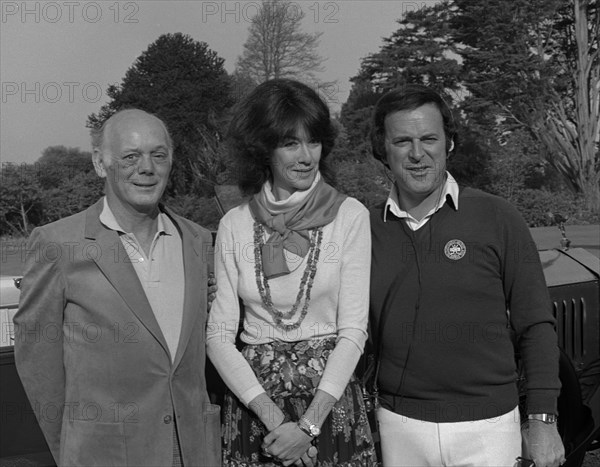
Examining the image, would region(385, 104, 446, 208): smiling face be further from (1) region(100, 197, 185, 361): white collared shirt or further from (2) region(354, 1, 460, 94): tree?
(2) region(354, 1, 460, 94): tree

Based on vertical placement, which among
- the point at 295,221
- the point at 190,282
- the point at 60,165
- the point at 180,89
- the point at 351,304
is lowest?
the point at 351,304

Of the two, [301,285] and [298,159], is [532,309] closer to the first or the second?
[301,285]

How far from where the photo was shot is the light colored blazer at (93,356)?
7.23 feet

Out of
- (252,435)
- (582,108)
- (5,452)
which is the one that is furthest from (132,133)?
(582,108)

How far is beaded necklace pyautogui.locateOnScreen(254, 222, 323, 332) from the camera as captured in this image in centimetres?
241

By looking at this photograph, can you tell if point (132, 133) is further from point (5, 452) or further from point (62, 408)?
point (5, 452)

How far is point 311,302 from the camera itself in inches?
95.3

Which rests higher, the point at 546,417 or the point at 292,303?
the point at 292,303

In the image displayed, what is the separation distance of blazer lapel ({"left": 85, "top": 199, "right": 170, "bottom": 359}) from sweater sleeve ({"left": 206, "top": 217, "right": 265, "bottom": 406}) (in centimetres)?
24

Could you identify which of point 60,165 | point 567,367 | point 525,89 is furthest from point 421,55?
point 567,367

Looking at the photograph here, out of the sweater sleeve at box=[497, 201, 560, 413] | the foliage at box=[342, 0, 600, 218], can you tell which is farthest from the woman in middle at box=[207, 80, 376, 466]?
the foliage at box=[342, 0, 600, 218]

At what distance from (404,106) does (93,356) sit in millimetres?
1361

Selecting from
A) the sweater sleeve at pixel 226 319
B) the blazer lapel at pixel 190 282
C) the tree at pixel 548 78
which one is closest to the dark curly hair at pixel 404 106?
the sweater sleeve at pixel 226 319

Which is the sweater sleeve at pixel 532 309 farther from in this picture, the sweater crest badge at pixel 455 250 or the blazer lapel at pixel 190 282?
the blazer lapel at pixel 190 282
